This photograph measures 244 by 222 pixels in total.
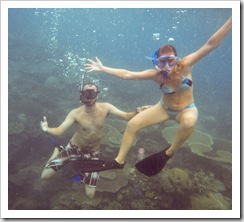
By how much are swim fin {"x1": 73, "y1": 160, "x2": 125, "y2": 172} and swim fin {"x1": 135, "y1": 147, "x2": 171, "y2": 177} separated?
1.54ft

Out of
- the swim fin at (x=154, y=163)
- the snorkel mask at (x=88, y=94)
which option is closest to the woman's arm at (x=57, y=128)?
the snorkel mask at (x=88, y=94)

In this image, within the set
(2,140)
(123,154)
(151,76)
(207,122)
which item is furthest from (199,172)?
(207,122)

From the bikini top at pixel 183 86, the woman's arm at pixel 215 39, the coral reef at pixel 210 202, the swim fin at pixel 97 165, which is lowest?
the coral reef at pixel 210 202

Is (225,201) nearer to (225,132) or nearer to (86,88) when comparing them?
(86,88)

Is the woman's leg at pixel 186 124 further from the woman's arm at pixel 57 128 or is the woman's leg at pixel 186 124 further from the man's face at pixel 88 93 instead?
the woman's arm at pixel 57 128

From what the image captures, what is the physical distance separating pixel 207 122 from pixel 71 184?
387 inches

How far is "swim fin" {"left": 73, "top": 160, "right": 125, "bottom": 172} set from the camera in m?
4.23

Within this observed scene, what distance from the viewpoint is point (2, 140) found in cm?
511

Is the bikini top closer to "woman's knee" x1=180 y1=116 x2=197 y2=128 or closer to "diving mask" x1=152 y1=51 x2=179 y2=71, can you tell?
"diving mask" x1=152 y1=51 x2=179 y2=71

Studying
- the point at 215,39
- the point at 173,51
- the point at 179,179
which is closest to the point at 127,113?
the point at 173,51

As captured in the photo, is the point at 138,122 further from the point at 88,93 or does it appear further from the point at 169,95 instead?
the point at 88,93

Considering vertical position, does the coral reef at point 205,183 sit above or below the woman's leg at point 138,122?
below

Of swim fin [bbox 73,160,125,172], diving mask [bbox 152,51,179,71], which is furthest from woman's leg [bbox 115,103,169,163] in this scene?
diving mask [bbox 152,51,179,71]

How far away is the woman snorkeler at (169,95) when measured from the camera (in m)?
3.85
